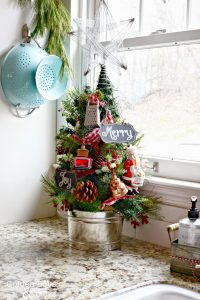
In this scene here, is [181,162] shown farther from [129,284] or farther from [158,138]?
[129,284]

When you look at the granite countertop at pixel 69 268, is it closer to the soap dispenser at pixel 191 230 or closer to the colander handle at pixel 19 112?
the soap dispenser at pixel 191 230

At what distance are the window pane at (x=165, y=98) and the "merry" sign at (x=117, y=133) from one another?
9.3 inches

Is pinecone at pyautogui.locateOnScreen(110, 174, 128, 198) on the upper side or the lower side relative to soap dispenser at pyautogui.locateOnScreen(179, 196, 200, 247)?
upper

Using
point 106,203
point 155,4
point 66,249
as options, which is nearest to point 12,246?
point 66,249

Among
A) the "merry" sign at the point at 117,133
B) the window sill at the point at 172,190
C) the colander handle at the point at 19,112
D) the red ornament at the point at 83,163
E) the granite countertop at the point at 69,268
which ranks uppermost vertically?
the colander handle at the point at 19,112

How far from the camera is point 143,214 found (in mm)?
1665

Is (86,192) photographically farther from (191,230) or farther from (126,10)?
(126,10)

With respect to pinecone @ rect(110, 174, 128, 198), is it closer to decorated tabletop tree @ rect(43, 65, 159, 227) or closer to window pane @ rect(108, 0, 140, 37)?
decorated tabletop tree @ rect(43, 65, 159, 227)

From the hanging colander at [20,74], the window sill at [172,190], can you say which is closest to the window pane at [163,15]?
the hanging colander at [20,74]

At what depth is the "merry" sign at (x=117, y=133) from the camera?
153cm

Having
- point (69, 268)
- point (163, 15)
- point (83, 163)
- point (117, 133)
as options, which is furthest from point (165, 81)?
point (69, 268)

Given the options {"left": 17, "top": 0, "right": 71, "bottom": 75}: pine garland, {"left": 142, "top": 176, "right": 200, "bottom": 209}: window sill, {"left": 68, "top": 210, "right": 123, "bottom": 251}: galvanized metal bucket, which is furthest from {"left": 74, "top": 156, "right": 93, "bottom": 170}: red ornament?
{"left": 17, "top": 0, "right": 71, "bottom": 75}: pine garland

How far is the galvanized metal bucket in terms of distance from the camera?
5.15ft

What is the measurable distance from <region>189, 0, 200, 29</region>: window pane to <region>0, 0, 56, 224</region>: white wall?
0.64 metres
